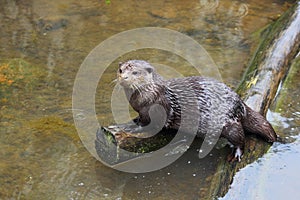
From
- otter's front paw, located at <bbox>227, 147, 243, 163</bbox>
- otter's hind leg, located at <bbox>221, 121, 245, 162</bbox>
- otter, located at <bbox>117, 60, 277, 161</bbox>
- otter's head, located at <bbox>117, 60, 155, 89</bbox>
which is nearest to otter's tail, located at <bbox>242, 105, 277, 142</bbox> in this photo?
otter, located at <bbox>117, 60, 277, 161</bbox>

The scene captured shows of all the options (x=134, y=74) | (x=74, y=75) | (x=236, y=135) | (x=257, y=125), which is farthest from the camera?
(x=74, y=75)

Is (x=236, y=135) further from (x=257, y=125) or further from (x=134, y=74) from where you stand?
(x=134, y=74)

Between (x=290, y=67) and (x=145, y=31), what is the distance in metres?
2.09

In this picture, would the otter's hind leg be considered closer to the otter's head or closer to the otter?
the otter

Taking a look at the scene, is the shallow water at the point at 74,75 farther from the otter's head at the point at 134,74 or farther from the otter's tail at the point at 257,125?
the otter's head at the point at 134,74

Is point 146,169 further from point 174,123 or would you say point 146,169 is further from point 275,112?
point 275,112

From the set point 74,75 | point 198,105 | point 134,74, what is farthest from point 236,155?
point 74,75

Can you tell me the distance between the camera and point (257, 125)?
4035 mm

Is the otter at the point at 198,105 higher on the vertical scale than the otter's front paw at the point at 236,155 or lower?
higher

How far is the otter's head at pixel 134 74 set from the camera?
3.76 meters

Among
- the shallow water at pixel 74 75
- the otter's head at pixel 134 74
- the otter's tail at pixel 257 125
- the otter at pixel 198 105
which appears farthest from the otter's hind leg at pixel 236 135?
the otter's head at pixel 134 74

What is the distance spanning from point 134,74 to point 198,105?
626 mm

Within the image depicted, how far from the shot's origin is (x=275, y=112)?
188 inches

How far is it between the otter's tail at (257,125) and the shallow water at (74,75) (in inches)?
7.8
